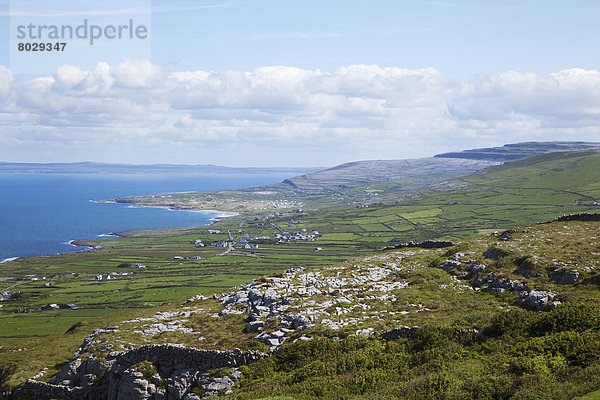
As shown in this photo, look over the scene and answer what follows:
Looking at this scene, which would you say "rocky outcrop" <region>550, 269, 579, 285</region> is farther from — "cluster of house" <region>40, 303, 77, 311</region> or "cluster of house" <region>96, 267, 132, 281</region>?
"cluster of house" <region>96, 267, 132, 281</region>

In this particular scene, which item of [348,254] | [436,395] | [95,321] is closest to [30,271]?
[348,254]

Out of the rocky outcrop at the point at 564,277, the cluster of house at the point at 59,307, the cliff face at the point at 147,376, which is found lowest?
the cluster of house at the point at 59,307

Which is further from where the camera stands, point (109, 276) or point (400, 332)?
point (109, 276)

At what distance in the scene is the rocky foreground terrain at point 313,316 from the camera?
92.8 feet

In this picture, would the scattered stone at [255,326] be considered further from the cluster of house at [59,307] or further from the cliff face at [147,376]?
the cluster of house at [59,307]

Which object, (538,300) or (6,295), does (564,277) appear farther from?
(6,295)

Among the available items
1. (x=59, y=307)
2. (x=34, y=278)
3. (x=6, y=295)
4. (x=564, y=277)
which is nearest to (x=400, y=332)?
(x=564, y=277)

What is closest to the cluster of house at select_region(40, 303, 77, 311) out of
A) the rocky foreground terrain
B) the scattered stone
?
the rocky foreground terrain

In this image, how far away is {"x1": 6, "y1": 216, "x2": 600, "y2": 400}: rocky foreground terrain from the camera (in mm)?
28297

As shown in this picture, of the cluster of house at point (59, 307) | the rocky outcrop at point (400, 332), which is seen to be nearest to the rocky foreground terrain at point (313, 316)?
the rocky outcrop at point (400, 332)

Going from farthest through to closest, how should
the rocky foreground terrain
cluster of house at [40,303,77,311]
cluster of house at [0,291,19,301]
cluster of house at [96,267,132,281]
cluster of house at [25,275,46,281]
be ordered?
cluster of house at [96,267,132,281], cluster of house at [25,275,46,281], cluster of house at [0,291,19,301], cluster of house at [40,303,77,311], the rocky foreground terrain

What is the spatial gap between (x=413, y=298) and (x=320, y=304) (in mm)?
7207

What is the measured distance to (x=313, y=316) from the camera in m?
31.9

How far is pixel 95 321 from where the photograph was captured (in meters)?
47.5
